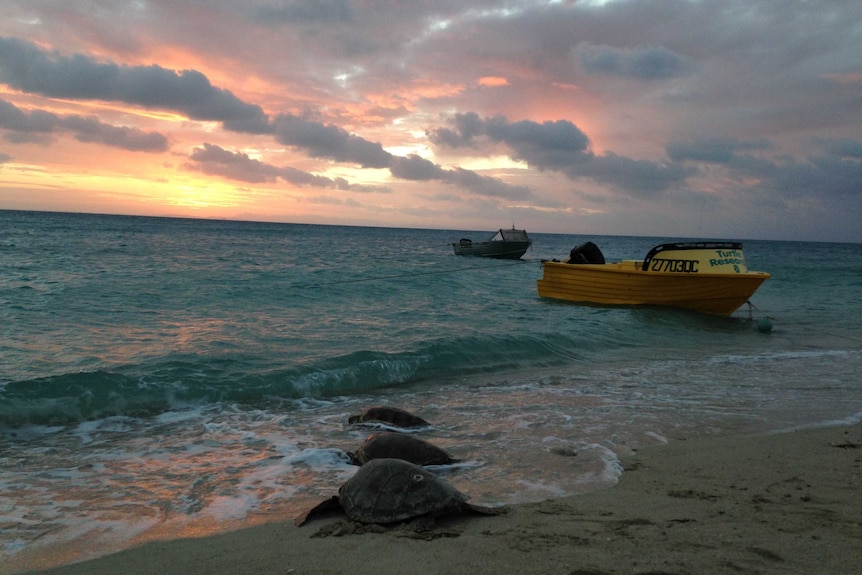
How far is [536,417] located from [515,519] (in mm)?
2887

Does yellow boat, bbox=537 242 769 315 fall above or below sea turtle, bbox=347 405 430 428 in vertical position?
above

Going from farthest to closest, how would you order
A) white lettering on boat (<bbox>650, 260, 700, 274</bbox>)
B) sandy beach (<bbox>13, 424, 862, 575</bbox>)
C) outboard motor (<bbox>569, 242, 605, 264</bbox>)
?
outboard motor (<bbox>569, 242, 605, 264</bbox>), white lettering on boat (<bbox>650, 260, 700, 274</bbox>), sandy beach (<bbox>13, 424, 862, 575</bbox>)

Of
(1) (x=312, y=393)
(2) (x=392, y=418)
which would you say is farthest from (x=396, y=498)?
(1) (x=312, y=393)

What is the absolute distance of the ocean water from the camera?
4297 mm

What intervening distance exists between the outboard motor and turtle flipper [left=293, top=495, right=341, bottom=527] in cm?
1429

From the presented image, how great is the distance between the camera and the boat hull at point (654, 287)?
14.2 metres

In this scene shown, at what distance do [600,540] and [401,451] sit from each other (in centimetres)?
196

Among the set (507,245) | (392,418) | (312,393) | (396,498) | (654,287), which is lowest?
(312,393)

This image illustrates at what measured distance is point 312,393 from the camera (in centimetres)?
779

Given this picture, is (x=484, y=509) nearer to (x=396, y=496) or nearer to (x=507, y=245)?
(x=396, y=496)

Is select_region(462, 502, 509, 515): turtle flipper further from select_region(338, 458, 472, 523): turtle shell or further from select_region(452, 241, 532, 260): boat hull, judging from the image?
select_region(452, 241, 532, 260): boat hull

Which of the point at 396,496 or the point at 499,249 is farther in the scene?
the point at 499,249

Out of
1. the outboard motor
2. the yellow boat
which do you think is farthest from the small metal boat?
the yellow boat

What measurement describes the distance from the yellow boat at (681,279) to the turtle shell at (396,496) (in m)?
12.2
